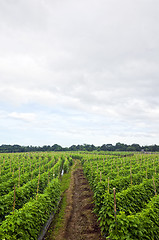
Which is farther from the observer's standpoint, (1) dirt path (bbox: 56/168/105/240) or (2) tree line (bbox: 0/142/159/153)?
(2) tree line (bbox: 0/142/159/153)

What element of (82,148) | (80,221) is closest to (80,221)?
(80,221)

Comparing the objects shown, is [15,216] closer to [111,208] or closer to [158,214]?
[111,208]

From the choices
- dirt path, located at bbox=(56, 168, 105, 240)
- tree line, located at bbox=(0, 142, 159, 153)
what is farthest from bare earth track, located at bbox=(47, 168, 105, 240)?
tree line, located at bbox=(0, 142, 159, 153)

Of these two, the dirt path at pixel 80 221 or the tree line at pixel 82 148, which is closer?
the dirt path at pixel 80 221

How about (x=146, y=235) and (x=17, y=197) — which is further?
(x=17, y=197)

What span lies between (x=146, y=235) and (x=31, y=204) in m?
4.40

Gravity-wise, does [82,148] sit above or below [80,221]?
above

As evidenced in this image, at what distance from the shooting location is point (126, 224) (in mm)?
5301

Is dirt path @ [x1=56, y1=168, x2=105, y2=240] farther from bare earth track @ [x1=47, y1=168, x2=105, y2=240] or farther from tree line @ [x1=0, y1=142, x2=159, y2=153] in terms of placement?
tree line @ [x1=0, y1=142, x2=159, y2=153]

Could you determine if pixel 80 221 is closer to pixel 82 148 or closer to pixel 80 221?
pixel 80 221

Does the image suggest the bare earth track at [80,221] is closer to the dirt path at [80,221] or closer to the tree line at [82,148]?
the dirt path at [80,221]

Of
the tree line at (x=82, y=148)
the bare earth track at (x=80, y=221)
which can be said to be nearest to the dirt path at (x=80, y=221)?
the bare earth track at (x=80, y=221)

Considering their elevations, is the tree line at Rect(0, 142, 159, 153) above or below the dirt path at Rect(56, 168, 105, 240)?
above

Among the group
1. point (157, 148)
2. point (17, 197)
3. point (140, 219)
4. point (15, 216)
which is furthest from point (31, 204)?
point (157, 148)
